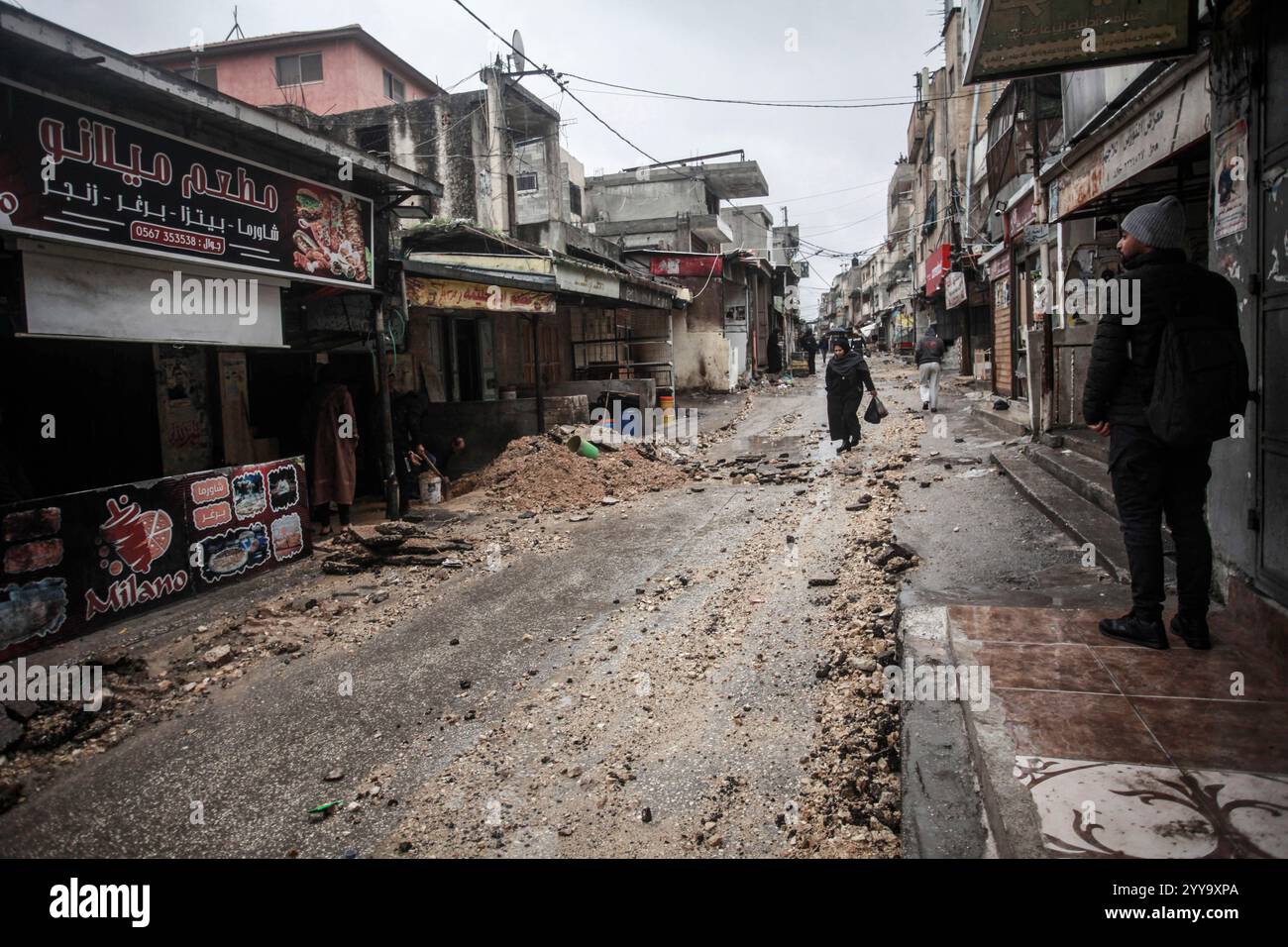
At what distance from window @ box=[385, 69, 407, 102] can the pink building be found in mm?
598

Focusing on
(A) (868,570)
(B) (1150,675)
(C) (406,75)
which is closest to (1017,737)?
(B) (1150,675)

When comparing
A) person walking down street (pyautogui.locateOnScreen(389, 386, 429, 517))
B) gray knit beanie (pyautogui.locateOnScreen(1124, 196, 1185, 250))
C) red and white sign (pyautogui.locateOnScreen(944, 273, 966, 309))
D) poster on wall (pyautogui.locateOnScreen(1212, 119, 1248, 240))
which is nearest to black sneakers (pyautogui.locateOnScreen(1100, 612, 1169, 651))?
gray knit beanie (pyautogui.locateOnScreen(1124, 196, 1185, 250))

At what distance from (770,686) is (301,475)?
554 cm

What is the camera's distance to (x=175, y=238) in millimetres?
6551

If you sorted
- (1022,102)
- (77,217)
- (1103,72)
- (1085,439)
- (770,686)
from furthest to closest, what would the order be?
(1022,102) → (1085,439) → (1103,72) → (77,217) → (770,686)

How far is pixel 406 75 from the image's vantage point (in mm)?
35750

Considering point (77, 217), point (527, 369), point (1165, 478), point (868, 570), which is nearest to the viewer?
point (1165, 478)

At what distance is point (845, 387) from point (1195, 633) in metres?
8.91

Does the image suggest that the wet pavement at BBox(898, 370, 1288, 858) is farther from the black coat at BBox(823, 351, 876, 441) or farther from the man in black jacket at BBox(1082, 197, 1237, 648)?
the black coat at BBox(823, 351, 876, 441)

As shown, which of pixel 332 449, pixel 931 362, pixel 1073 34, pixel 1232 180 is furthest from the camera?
pixel 931 362

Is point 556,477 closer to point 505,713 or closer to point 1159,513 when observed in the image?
point 505,713

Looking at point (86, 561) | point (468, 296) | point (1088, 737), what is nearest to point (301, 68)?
point (468, 296)

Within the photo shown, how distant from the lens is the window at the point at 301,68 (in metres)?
31.7

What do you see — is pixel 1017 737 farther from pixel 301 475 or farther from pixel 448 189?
pixel 448 189
